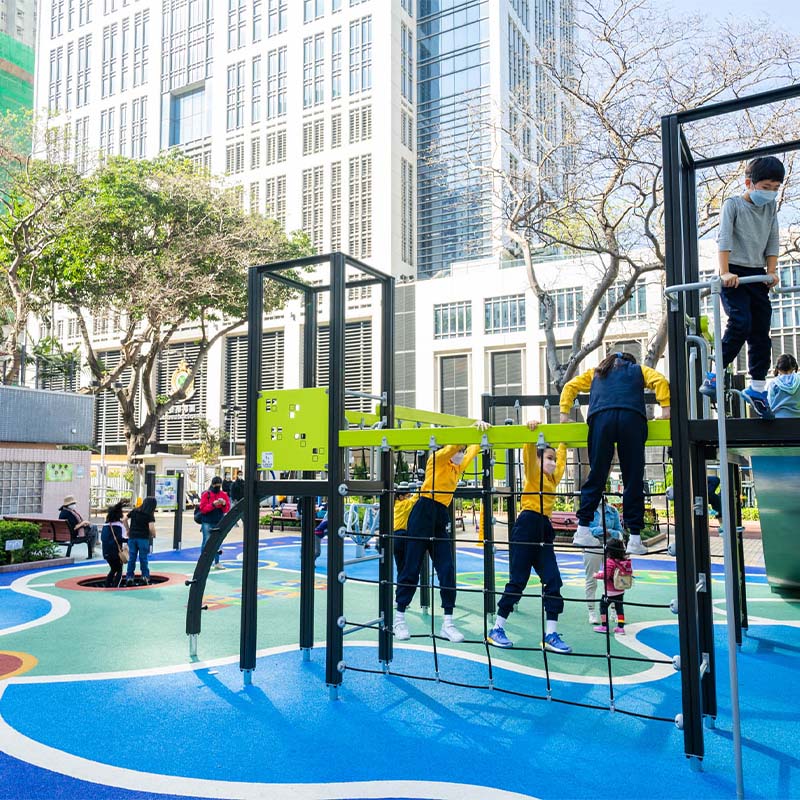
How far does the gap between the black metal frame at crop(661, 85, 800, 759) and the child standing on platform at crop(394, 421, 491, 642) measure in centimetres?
228

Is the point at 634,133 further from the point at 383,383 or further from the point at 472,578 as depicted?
the point at 383,383

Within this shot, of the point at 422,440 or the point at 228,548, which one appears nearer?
the point at 422,440

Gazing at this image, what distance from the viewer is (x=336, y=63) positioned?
44.8m

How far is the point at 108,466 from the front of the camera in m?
28.8

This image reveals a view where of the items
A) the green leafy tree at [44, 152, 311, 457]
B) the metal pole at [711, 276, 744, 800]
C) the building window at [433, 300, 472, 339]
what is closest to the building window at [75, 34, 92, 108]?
the building window at [433, 300, 472, 339]

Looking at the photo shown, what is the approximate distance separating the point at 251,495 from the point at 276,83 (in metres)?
46.6

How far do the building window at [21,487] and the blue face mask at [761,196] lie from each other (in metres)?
18.2

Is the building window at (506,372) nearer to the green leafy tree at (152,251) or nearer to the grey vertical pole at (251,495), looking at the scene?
the green leafy tree at (152,251)

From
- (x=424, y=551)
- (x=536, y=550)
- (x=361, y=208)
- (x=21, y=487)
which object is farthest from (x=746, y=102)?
(x=361, y=208)

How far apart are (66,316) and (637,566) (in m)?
44.7

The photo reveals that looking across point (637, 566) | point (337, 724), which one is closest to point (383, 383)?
point (337, 724)

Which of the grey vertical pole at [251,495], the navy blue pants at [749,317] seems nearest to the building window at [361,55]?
the grey vertical pole at [251,495]

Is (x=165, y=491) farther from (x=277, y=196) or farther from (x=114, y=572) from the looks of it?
(x=277, y=196)

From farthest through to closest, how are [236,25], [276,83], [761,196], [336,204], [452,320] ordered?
[236,25] < [276,83] < [336,204] < [452,320] < [761,196]
